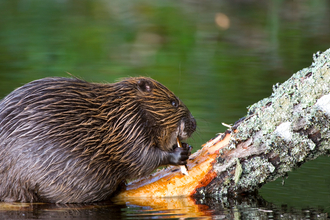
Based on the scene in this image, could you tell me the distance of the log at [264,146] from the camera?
3.39 m

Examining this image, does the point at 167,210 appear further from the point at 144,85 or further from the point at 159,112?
the point at 144,85

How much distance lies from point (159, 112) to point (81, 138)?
0.68 m

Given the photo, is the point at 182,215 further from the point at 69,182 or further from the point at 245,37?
the point at 245,37

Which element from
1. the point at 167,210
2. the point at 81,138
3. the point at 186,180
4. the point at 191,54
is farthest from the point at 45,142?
the point at 191,54

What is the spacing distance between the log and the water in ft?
0.48

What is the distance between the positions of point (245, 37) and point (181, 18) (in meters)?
1.40

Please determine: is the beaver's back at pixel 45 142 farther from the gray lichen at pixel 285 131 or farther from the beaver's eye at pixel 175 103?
the gray lichen at pixel 285 131

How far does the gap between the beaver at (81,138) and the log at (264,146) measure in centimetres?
16

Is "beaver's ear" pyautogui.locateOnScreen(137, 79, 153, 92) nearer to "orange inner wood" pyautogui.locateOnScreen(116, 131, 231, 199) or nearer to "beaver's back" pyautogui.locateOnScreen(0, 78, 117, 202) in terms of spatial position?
"beaver's back" pyautogui.locateOnScreen(0, 78, 117, 202)

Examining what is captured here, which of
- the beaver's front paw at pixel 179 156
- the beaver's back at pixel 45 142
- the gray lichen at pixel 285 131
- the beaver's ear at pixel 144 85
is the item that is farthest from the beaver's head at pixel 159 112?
the gray lichen at pixel 285 131

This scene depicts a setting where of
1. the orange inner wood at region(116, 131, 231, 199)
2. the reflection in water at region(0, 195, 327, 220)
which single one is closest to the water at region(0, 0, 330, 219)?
the reflection in water at region(0, 195, 327, 220)

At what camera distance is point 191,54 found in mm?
8961

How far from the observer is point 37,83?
373 cm

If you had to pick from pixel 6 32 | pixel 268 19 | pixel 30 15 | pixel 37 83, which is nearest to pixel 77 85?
pixel 37 83
